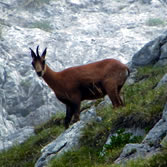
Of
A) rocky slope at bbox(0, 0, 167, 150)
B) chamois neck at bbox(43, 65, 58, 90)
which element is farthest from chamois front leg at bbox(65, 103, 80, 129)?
rocky slope at bbox(0, 0, 167, 150)

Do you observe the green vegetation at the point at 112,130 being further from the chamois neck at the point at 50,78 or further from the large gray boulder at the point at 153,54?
the large gray boulder at the point at 153,54

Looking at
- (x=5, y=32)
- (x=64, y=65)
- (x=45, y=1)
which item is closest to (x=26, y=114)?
(x=64, y=65)

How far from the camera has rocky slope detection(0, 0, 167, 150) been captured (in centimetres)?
2275

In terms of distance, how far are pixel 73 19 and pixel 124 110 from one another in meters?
21.9

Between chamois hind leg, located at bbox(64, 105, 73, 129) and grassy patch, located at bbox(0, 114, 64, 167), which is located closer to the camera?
grassy patch, located at bbox(0, 114, 64, 167)

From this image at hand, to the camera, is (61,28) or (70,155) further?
(61,28)

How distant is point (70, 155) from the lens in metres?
7.97

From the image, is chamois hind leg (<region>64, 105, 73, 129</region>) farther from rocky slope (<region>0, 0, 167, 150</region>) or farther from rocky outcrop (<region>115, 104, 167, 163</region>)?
rocky slope (<region>0, 0, 167, 150</region>)

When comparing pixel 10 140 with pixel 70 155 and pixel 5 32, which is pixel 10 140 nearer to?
pixel 70 155

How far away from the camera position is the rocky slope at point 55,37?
2275 cm

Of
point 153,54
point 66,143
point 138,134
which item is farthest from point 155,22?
point 138,134

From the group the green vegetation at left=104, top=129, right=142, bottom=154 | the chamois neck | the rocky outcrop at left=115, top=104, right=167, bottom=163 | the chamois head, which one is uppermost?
the chamois head

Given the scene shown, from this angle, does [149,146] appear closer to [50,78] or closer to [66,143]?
[66,143]

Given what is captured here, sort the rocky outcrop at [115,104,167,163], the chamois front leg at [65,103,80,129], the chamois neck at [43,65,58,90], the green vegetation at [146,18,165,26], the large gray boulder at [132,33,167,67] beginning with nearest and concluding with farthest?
the rocky outcrop at [115,104,167,163]
the chamois front leg at [65,103,80,129]
the chamois neck at [43,65,58,90]
the large gray boulder at [132,33,167,67]
the green vegetation at [146,18,165,26]
